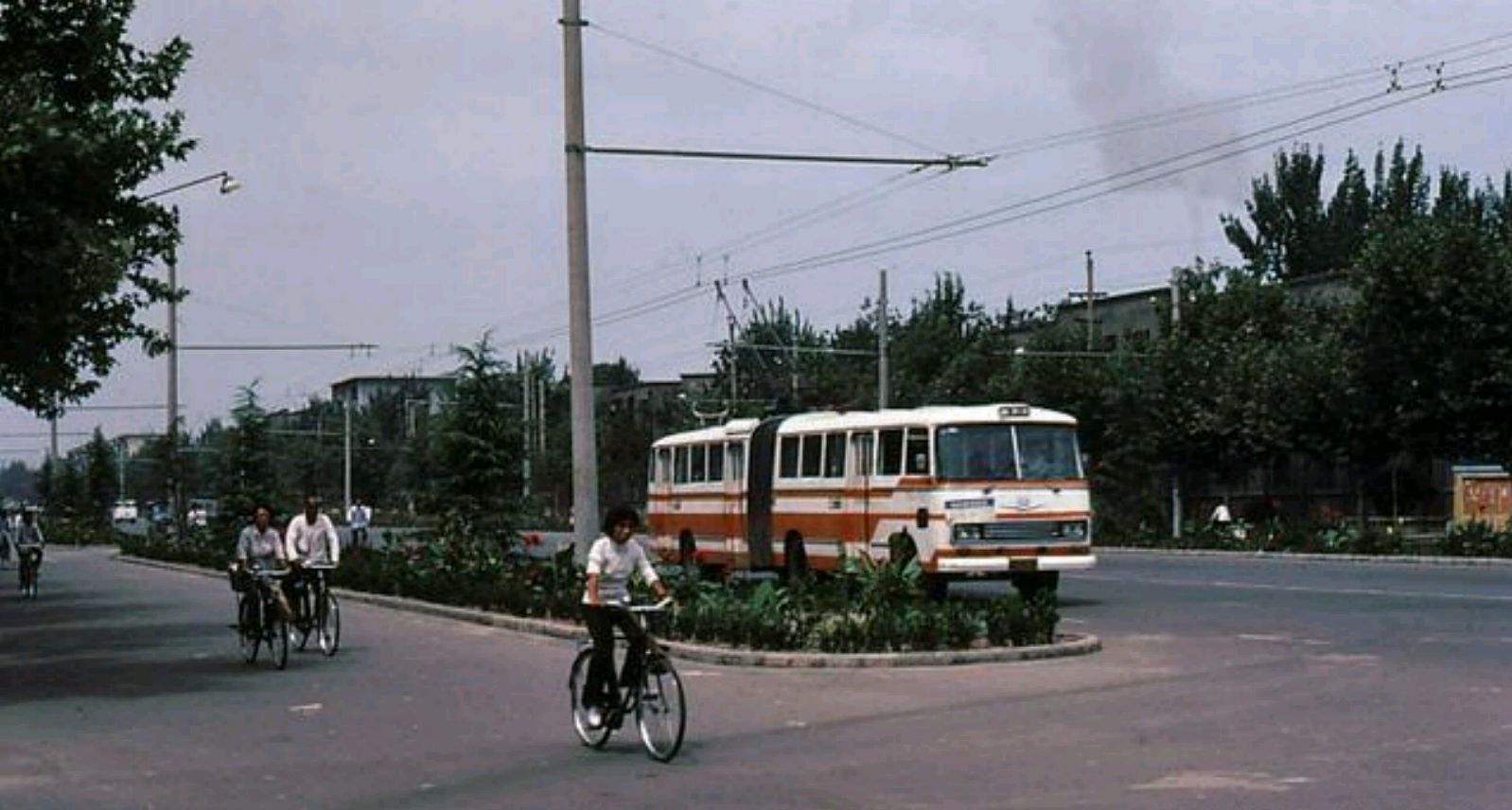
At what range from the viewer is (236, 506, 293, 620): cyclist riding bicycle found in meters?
21.0

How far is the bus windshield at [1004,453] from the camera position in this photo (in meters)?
26.4

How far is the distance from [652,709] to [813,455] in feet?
60.0

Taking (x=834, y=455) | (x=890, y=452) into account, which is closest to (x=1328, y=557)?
(x=834, y=455)

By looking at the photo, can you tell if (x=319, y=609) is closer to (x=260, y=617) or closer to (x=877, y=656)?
(x=260, y=617)

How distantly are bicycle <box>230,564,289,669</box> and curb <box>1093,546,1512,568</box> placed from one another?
2627 centimetres

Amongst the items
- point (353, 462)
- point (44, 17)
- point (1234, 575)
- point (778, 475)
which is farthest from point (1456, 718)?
point (353, 462)

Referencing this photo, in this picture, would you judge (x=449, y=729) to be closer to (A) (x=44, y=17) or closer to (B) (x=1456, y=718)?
(B) (x=1456, y=718)

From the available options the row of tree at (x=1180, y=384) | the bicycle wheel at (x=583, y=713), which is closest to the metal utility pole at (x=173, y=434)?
the row of tree at (x=1180, y=384)

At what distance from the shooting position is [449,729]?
14.0 meters

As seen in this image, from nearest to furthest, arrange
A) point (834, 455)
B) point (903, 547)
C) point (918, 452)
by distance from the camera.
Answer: point (903, 547), point (918, 452), point (834, 455)

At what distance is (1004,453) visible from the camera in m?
26.6

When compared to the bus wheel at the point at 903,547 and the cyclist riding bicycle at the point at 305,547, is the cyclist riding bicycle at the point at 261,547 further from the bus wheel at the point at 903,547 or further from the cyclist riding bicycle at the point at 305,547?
the bus wheel at the point at 903,547

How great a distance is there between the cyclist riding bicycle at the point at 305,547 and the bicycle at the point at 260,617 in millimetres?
231

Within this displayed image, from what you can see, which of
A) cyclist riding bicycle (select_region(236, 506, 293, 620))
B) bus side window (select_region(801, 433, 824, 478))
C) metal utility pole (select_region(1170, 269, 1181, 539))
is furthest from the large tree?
metal utility pole (select_region(1170, 269, 1181, 539))
